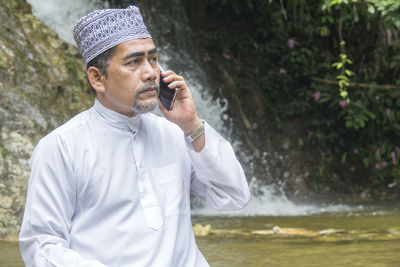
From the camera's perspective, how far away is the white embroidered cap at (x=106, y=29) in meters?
2.32

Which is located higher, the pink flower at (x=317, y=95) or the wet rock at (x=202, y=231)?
the pink flower at (x=317, y=95)

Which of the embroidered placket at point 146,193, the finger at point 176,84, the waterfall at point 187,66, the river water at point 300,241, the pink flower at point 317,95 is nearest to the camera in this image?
the embroidered placket at point 146,193

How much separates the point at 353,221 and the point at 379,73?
326 centimetres

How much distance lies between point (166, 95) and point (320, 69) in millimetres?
7548

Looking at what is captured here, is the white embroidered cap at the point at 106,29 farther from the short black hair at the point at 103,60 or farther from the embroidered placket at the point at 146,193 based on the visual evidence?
the embroidered placket at the point at 146,193

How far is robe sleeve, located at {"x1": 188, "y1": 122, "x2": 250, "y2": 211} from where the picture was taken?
2.34 meters

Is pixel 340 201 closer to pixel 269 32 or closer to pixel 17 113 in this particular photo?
pixel 269 32

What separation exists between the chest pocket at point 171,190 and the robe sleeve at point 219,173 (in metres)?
0.07

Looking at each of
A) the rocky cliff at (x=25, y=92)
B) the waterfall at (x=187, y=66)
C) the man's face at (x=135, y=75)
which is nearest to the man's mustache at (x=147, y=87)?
the man's face at (x=135, y=75)

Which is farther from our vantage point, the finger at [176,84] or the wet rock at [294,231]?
the wet rock at [294,231]

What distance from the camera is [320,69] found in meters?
9.65

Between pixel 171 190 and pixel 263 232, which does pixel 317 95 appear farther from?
pixel 171 190

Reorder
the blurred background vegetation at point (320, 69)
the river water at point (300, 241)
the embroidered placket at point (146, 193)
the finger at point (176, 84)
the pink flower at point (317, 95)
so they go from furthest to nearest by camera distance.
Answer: the pink flower at point (317, 95), the blurred background vegetation at point (320, 69), the river water at point (300, 241), the finger at point (176, 84), the embroidered placket at point (146, 193)

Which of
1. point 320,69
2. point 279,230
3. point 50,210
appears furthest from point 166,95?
point 320,69
